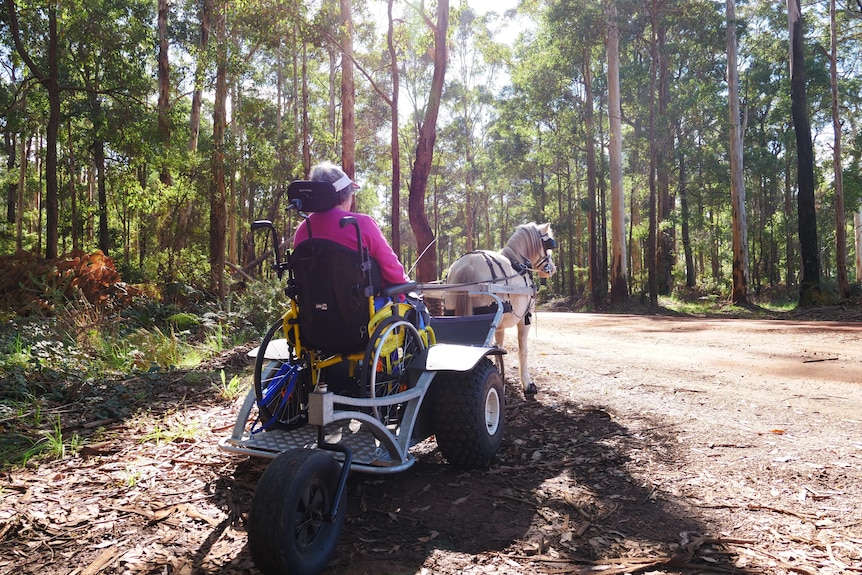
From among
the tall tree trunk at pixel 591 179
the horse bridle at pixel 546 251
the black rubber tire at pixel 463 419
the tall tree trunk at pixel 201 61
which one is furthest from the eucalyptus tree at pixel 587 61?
the black rubber tire at pixel 463 419

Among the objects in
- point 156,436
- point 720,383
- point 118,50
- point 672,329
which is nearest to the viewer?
point 156,436

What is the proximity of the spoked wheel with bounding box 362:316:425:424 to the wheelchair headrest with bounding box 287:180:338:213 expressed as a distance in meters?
0.74

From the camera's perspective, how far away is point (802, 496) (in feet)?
9.51

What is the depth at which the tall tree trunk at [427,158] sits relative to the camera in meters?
11.5

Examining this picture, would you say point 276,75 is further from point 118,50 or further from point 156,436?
point 156,436

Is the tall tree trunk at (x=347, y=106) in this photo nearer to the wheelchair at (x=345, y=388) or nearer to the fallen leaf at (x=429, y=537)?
the wheelchair at (x=345, y=388)

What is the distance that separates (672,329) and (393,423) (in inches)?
384

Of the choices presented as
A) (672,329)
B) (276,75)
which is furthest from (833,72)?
(276,75)

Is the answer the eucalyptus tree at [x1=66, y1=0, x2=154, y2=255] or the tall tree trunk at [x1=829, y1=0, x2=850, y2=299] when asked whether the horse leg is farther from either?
the tall tree trunk at [x1=829, y1=0, x2=850, y2=299]

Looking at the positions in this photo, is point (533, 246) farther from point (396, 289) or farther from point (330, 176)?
point (330, 176)

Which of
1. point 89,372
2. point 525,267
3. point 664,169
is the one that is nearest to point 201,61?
point 89,372

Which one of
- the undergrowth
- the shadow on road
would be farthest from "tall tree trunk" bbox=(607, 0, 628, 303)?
the shadow on road

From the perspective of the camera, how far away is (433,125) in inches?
464

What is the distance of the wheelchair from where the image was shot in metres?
2.44
